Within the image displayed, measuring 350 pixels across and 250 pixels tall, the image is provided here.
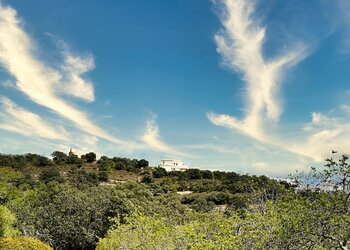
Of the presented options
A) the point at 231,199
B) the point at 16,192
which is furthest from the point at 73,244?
the point at 231,199

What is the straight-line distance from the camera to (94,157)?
289 feet

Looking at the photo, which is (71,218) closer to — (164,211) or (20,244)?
(164,211)

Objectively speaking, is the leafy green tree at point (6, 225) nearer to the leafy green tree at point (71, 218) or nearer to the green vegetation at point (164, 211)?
the green vegetation at point (164, 211)

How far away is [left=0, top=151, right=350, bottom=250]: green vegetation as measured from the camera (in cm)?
1038

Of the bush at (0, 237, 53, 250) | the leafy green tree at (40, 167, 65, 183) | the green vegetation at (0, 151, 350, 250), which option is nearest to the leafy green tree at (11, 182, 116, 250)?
the green vegetation at (0, 151, 350, 250)

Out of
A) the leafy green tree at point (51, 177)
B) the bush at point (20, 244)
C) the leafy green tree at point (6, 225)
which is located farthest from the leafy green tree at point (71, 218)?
the leafy green tree at point (51, 177)

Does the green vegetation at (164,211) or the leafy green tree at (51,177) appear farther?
the leafy green tree at (51,177)

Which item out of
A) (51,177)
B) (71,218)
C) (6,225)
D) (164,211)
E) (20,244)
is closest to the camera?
Answer: (20,244)

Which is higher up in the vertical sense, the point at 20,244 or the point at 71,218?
the point at 71,218

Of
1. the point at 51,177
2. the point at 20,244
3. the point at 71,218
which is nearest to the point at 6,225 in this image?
the point at 71,218

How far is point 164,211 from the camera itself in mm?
33531

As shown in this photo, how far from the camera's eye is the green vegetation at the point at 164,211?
10.4m

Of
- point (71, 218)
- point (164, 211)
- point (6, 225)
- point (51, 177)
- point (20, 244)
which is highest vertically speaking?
point (51, 177)

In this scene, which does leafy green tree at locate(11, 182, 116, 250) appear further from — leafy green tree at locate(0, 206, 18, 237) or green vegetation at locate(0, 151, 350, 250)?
leafy green tree at locate(0, 206, 18, 237)
